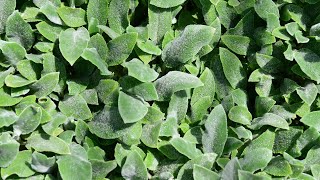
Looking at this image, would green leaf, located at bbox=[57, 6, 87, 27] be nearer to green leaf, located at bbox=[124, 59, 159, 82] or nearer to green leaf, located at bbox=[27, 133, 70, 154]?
green leaf, located at bbox=[124, 59, 159, 82]

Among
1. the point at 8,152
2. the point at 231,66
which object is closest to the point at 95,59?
the point at 8,152

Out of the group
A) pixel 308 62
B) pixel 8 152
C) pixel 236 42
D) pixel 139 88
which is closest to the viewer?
pixel 8 152

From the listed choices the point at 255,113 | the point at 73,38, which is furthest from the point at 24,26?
the point at 255,113

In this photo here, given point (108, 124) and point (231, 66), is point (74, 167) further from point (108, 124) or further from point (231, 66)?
point (231, 66)

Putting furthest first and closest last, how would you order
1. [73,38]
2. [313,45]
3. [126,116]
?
[313,45] < [73,38] < [126,116]

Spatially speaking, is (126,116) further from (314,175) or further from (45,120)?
(314,175)
